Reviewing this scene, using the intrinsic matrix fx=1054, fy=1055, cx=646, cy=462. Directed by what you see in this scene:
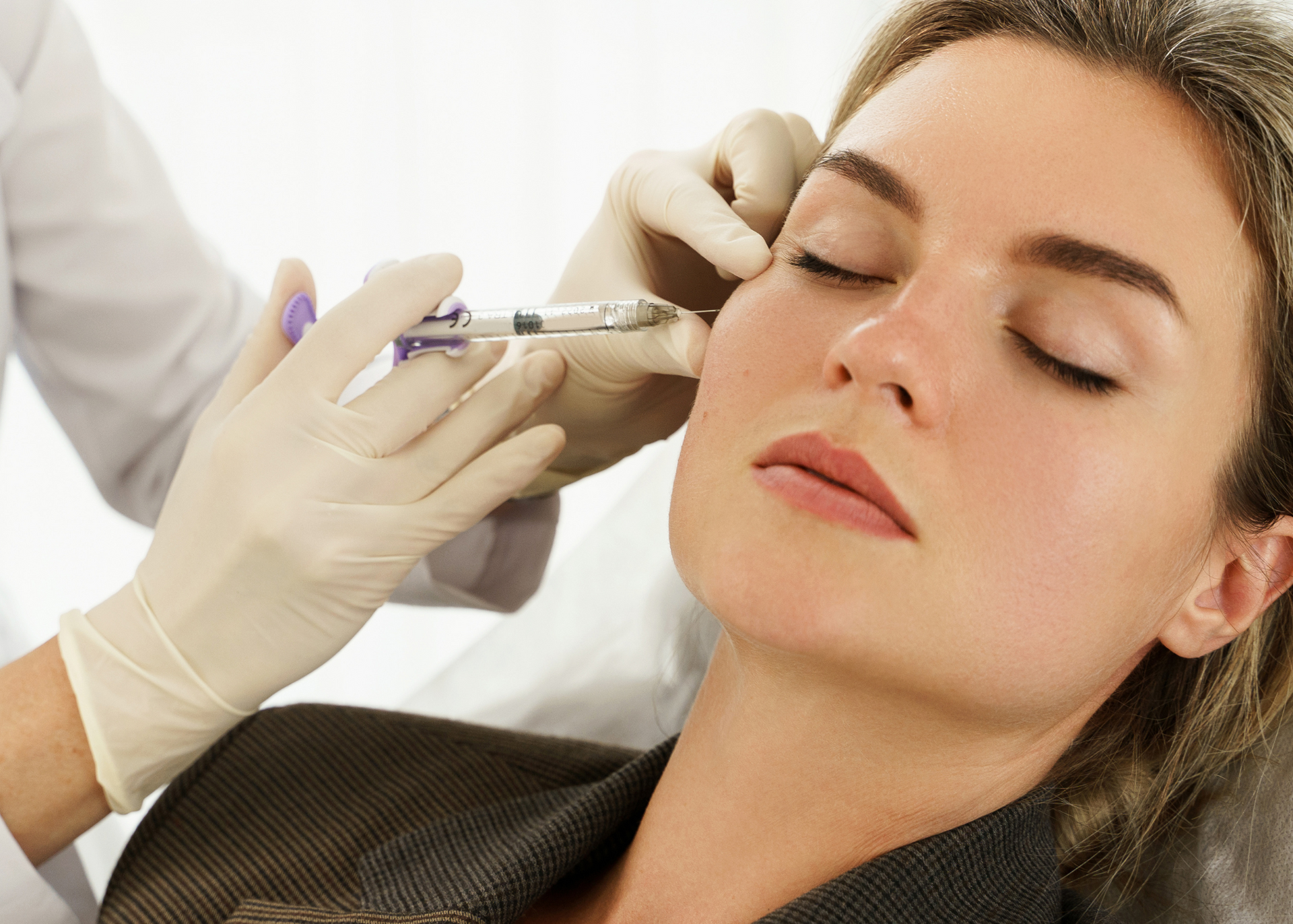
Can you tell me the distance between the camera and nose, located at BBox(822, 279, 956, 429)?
39.6 inches

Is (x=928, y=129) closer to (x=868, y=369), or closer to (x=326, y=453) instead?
(x=868, y=369)

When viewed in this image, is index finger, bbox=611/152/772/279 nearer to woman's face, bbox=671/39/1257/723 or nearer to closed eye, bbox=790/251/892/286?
closed eye, bbox=790/251/892/286

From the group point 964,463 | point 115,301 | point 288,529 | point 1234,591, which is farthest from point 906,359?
point 115,301

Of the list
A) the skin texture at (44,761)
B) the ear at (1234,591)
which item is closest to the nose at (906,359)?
the ear at (1234,591)

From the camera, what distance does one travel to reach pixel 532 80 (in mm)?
2795

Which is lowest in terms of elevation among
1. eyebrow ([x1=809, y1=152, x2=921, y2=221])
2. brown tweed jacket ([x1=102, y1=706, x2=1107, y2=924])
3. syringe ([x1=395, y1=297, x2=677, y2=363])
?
brown tweed jacket ([x1=102, y1=706, x2=1107, y2=924])

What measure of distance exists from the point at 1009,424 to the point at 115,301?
1405mm

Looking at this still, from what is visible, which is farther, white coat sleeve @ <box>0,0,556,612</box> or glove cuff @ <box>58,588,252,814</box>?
white coat sleeve @ <box>0,0,556,612</box>

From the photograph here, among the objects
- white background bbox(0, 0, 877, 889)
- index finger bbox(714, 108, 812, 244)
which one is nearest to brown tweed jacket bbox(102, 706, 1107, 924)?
index finger bbox(714, 108, 812, 244)

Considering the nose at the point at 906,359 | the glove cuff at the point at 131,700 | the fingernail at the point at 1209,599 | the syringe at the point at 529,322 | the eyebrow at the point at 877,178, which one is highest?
the eyebrow at the point at 877,178

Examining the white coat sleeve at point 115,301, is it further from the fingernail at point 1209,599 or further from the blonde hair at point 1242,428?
the fingernail at point 1209,599

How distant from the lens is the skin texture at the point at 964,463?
99 centimetres

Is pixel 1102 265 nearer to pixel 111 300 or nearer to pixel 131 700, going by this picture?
pixel 131 700

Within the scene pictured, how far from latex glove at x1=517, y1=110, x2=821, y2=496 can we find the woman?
0.13 meters
